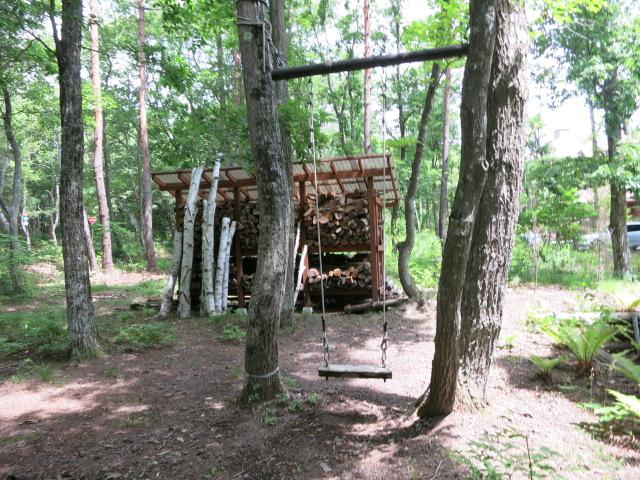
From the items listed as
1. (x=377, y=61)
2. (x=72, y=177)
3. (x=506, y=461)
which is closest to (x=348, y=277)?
(x=72, y=177)

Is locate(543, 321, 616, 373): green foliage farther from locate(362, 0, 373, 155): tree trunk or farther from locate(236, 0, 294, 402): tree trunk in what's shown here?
locate(362, 0, 373, 155): tree trunk

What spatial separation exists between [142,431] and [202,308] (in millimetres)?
5266

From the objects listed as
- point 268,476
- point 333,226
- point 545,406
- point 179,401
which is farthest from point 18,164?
point 545,406

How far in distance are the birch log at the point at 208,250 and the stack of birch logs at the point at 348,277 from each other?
226 centimetres

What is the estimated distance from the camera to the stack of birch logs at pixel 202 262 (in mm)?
8898

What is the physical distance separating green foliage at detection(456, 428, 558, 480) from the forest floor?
26 mm

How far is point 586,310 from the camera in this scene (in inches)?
296

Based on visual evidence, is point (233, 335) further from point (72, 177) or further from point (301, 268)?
point (72, 177)

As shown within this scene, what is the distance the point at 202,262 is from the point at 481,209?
6768 millimetres

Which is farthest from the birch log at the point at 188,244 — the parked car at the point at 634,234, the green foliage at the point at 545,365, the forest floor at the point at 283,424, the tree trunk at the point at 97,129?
the parked car at the point at 634,234

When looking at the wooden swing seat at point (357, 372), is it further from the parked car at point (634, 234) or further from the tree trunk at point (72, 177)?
the parked car at point (634, 234)

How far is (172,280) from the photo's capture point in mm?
9016

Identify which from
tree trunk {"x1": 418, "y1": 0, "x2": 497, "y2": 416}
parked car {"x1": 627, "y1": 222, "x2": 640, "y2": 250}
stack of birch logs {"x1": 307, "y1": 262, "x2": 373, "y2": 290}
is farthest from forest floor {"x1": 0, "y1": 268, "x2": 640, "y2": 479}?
parked car {"x1": 627, "y1": 222, "x2": 640, "y2": 250}

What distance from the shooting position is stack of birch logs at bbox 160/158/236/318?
8.90 metres
